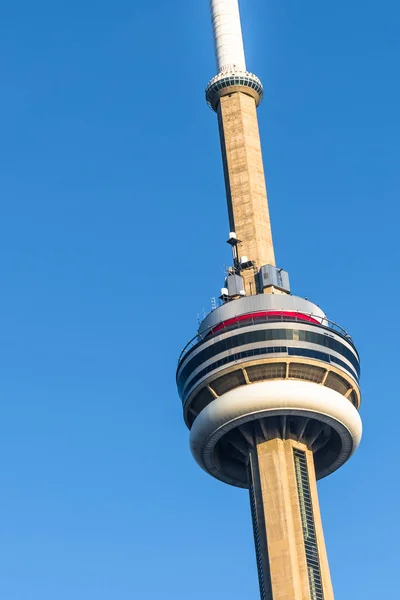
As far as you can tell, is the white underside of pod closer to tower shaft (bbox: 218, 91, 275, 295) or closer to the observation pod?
the observation pod

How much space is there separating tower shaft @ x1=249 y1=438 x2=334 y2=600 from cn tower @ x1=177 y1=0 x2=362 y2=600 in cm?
9

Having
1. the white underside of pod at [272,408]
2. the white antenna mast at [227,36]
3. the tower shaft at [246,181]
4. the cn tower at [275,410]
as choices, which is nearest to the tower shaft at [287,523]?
the cn tower at [275,410]

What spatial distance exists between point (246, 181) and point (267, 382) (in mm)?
25442

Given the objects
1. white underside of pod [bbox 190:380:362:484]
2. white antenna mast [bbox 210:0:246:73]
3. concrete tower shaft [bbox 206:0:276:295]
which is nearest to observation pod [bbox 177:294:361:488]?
white underside of pod [bbox 190:380:362:484]

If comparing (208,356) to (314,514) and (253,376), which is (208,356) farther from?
(314,514)

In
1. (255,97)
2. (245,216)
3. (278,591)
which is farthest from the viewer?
(255,97)

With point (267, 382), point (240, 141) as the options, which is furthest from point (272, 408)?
point (240, 141)

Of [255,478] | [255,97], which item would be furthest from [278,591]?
[255,97]

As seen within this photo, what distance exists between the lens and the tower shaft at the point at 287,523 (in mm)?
111250

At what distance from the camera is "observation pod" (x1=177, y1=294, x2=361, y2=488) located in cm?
11606

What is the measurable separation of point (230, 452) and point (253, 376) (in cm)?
974

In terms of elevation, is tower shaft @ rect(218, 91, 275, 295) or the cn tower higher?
tower shaft @ rect(218, 91, 275, 295)

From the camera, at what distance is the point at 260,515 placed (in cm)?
11512

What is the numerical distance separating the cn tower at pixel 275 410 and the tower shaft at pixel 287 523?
93 mm
